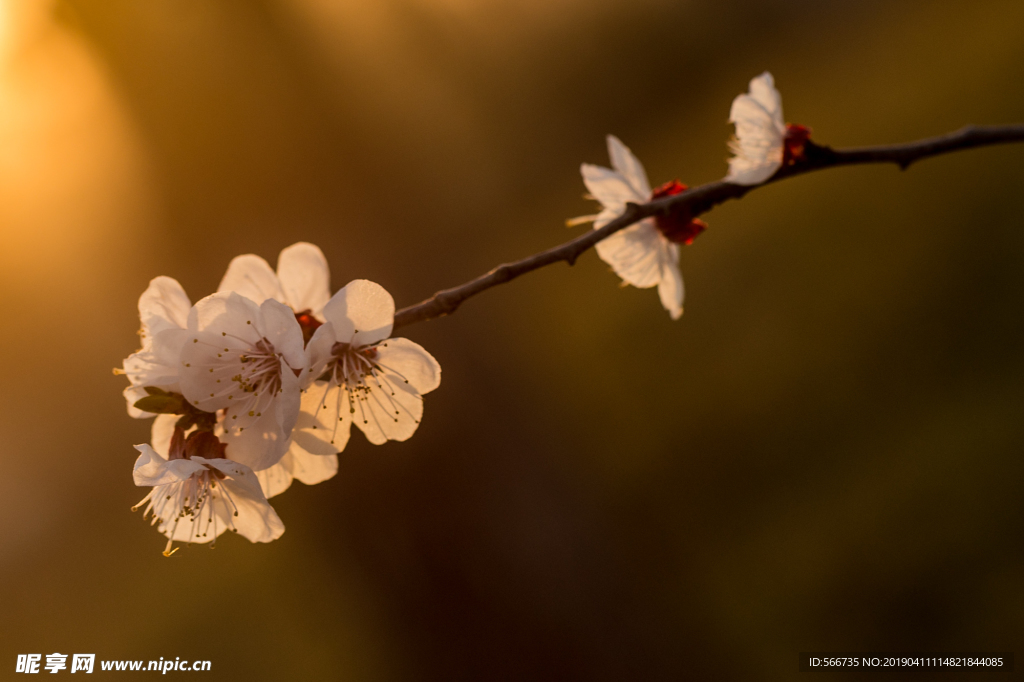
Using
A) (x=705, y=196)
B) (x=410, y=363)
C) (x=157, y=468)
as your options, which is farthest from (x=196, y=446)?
(x=705, y=196)

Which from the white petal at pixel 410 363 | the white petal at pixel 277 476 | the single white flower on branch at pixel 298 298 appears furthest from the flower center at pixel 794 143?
the white petal at pixel 277 476

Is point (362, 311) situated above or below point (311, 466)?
above

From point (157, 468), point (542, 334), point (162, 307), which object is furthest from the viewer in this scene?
point (542, 334)

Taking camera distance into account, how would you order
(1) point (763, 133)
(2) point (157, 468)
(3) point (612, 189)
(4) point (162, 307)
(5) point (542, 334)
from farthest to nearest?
(5) point (542, 334) < (3) point (612, 189) < (1) point (763, 133) < (4) point (162, 307) < (2) point (157, 468)

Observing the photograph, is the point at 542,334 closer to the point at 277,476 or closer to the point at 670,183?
the point at 670,183

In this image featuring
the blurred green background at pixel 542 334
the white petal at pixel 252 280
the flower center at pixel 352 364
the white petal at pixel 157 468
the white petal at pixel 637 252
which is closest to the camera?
the white petal at pixel 157 468

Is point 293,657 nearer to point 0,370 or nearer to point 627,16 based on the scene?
point 0,370

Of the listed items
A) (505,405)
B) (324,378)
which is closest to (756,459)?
(505,405)

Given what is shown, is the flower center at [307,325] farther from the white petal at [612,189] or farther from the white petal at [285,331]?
the white petal at [612,189]
